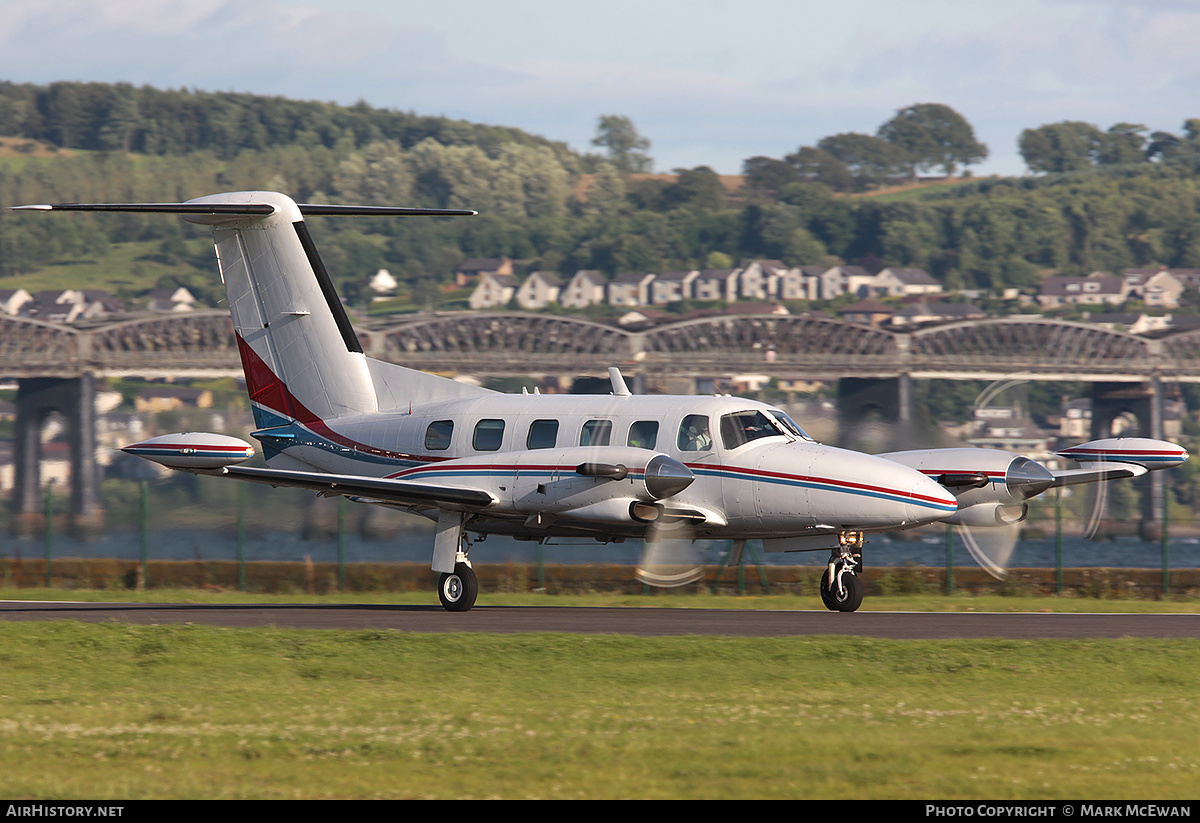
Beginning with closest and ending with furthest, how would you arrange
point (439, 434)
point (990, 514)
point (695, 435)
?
point (695, 435) → point (990, 514) → point (439, 434)

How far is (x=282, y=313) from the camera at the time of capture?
88.2 ft

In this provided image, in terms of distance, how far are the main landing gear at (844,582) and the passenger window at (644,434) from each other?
3.42 m

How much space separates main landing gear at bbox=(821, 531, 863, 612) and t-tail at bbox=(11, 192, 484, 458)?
835cm

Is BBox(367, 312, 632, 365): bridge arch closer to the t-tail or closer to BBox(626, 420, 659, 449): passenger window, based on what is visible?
the t-tail

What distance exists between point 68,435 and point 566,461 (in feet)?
437

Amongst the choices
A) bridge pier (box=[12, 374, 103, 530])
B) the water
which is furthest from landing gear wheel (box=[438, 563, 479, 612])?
bridge pier (box=[12, 374, 103, 530])

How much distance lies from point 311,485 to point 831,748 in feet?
43.0

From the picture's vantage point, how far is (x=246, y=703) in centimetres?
1377

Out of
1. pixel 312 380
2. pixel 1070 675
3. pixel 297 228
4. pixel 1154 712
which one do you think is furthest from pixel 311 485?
pixel 1154 712

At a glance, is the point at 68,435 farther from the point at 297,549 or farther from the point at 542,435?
the point at 542,435

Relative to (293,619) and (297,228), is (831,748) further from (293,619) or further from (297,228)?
(297,228)

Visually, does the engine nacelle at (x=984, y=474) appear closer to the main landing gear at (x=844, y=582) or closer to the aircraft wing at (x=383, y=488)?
the main landing gear at (x=844, y=582)

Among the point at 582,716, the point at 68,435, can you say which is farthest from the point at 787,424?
the point at 68,435

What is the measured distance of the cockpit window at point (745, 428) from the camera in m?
22.6
